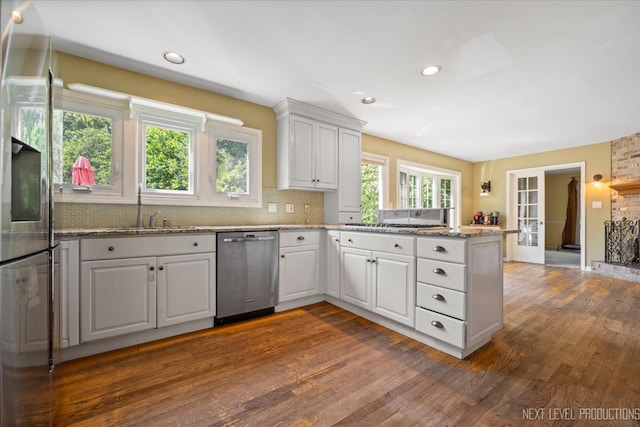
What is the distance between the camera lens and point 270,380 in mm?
1713

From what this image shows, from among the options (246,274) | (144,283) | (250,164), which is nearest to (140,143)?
(250,164)

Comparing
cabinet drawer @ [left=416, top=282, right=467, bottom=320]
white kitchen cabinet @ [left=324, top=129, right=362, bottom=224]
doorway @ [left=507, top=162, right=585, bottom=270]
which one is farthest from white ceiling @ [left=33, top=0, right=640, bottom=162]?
doorway @ [left=507, top=162, right=585, bottom=270]

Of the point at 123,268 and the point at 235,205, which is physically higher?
the point at 235,205

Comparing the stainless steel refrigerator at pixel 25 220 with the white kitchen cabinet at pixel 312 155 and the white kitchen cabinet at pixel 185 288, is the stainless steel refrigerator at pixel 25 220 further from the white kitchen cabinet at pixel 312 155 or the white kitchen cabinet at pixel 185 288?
the white kitchen cabinet at pixel 312 155

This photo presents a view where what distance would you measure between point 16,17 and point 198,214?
6.82 feet

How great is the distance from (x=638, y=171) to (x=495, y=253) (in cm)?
469

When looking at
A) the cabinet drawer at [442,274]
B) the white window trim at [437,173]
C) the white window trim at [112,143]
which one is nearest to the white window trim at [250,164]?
the white window trim at [112,143]

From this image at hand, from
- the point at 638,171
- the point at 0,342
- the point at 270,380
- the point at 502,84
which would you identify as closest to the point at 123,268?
the point at 0,342

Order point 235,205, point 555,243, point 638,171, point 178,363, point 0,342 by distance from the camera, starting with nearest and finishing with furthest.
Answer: point 0,342 → point 178,363 → point 235,205 → point 638,171 → point 555,243

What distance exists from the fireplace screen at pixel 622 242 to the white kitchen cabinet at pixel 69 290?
7382mm

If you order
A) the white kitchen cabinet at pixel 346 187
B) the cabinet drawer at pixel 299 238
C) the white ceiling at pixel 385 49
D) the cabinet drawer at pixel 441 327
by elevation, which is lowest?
the cabinet drawer at pixel 441 327

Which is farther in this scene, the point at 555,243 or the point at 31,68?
the point at 555,243

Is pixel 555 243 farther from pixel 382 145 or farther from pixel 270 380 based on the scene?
pixel 270 380

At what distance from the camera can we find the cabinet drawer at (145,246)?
1.96m
